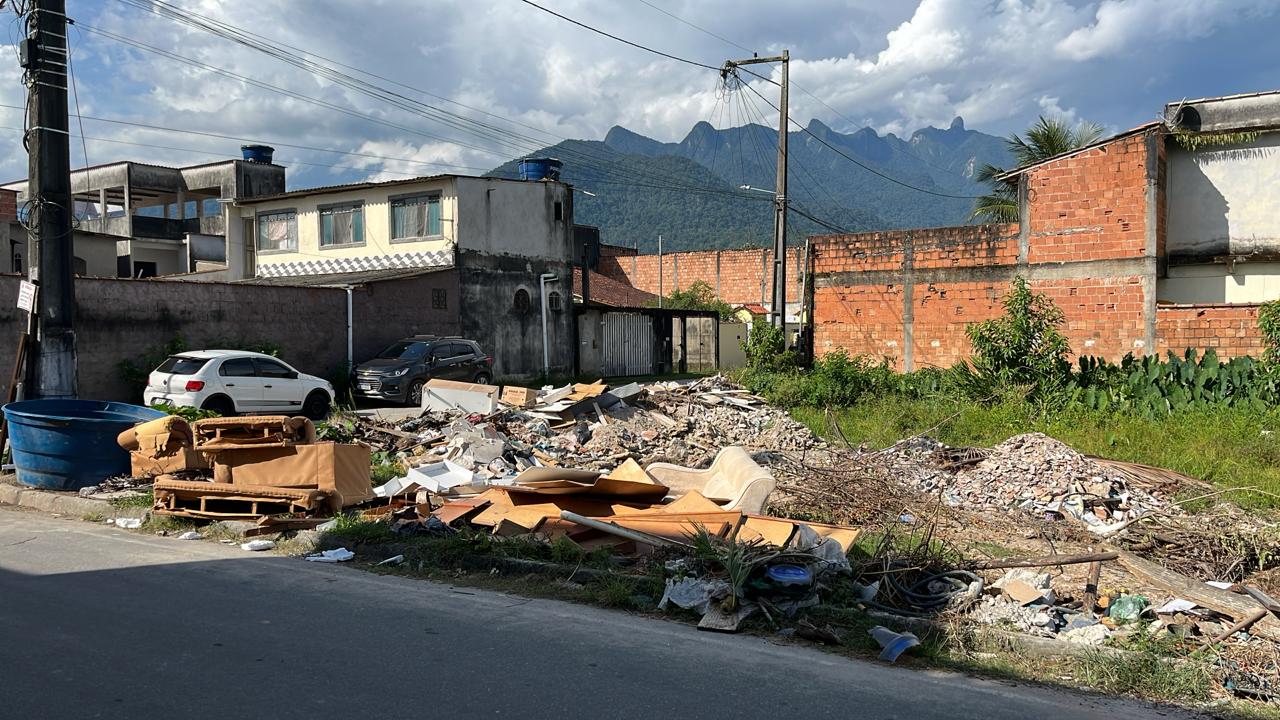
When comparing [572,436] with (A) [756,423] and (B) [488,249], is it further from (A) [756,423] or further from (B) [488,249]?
(B) [488,249]

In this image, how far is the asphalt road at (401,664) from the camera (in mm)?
4652

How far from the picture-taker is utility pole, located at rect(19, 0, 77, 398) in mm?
12258

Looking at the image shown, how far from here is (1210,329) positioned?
18672 millimetres

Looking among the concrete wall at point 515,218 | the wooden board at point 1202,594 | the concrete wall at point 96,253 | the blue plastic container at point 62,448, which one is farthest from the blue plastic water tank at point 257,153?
the wooden board at point 1202,594

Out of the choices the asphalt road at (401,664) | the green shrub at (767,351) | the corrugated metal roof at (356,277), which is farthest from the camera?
the corrugated metal roof at (356,277)

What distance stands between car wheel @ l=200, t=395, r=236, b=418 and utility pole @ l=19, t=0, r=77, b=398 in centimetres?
545

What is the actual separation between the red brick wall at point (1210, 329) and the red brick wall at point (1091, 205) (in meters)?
1.59

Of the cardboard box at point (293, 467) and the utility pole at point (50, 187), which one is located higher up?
the utility pole at point (50, 187)

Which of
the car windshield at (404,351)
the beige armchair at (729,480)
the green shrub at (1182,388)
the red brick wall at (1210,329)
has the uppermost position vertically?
the red brick wall at (1210,329)

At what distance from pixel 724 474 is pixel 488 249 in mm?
21496

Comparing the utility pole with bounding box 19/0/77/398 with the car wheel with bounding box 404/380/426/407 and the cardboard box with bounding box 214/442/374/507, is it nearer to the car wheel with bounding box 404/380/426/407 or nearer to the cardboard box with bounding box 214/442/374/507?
the cardboard box with bounding box 214/442/374/507

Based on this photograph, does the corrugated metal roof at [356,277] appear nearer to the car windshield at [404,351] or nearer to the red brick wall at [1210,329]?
the car windshield at [404,351]

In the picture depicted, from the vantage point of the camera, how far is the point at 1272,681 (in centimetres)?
520

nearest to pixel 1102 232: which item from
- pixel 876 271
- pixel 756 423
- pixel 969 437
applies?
pixel 876 271
